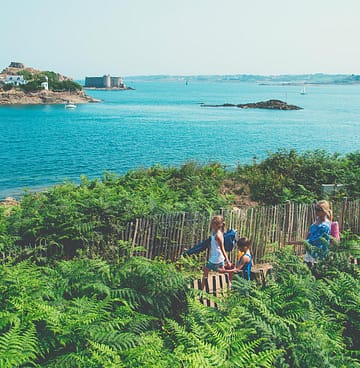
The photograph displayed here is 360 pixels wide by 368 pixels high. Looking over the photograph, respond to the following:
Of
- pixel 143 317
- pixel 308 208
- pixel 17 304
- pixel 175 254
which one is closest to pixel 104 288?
pixel 143 317

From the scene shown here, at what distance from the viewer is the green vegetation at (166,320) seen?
5184mm

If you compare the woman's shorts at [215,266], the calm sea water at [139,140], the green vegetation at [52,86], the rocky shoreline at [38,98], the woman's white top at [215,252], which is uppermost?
the green vegetation at [52,86]

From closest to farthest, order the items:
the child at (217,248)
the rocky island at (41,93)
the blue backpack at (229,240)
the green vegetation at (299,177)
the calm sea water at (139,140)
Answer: the child at (217,248) < the blue backpack at (229,240) < the green vegetation at (299,177) < the calm sea water at (139,140) < the rocky island at (41,93)

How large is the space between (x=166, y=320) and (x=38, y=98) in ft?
503

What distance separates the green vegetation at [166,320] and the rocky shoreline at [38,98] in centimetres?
14629

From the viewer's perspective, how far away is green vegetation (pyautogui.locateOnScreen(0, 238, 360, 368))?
5.18 m

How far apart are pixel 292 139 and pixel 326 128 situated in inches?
702

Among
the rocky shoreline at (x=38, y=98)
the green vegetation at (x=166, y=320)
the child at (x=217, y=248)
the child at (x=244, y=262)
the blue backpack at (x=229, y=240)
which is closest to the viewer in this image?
the green vegetation at (x=166, y=320)

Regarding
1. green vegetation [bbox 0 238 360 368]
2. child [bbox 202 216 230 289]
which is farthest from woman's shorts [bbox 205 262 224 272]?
green vegetation [bbox 0 238 360 368]

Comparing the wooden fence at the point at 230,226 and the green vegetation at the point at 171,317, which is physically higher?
Answer: the green vegetation at the point at 171,317

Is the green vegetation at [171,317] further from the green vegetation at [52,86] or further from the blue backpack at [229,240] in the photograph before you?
the green vegetation at [52,86]

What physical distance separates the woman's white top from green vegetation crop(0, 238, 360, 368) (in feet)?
5.26

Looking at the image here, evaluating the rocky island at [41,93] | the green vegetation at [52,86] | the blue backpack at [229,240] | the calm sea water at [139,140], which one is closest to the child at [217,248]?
the blue backpack at [229,240]

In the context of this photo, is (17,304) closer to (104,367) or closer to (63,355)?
(63,355)
